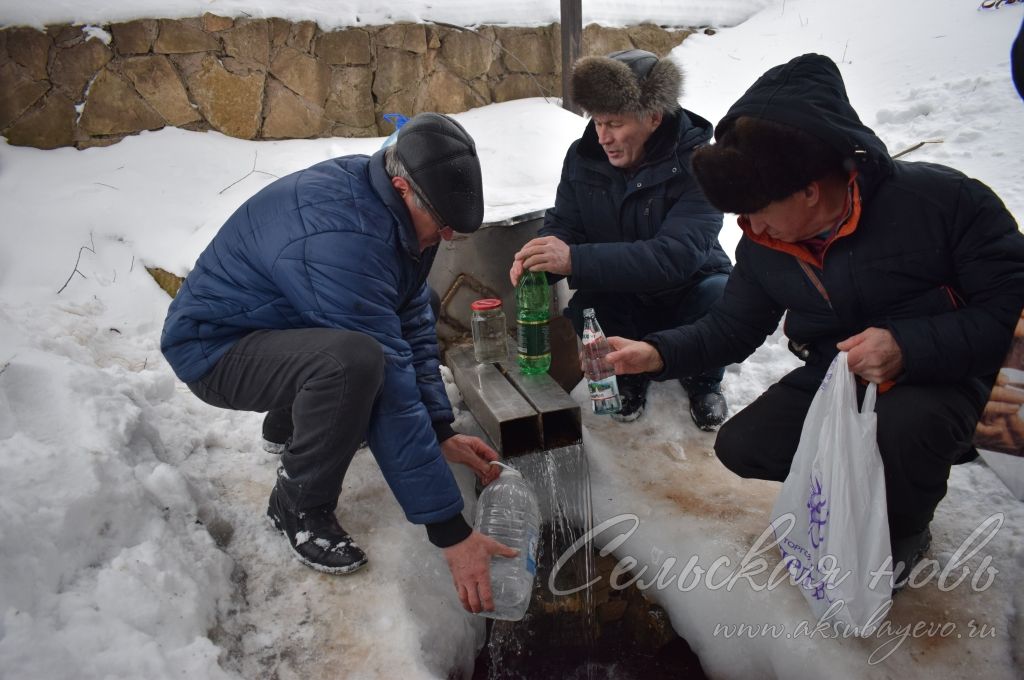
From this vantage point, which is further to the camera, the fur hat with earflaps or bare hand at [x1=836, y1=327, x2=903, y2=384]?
the fur hat with earflaps

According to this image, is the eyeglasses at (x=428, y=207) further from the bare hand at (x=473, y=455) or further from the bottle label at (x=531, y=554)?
the bottle label at (x=531, y=554)

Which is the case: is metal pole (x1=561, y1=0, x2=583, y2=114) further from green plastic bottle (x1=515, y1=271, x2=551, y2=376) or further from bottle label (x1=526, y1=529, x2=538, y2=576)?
bottle label (x1=526, y1=529, x2=538, y2=576)

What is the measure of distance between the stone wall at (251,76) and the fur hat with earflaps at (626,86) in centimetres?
325

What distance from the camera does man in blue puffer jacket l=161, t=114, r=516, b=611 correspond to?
1.83m

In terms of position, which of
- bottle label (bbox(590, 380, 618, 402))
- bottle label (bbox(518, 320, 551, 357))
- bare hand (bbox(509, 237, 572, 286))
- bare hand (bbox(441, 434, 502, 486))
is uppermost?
bare hand (bbox(509, 237, 572, 286))

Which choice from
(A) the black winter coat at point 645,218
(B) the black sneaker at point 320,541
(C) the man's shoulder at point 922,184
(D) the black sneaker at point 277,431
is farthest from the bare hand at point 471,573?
(C) the man's shoulder at point 922,184

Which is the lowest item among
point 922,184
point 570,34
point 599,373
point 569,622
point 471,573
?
point 569,622

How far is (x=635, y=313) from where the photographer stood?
10.2 ft

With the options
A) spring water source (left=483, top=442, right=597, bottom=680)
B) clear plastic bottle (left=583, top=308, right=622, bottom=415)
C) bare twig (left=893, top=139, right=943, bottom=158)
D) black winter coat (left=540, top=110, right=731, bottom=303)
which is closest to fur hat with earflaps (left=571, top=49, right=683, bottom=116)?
black winter coat (left=540, top=110, right=731, bottom=303)

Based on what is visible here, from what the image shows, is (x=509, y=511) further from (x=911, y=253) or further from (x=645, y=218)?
(x=911, y=253)

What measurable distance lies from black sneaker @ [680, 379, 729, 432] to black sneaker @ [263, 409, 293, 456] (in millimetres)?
1796

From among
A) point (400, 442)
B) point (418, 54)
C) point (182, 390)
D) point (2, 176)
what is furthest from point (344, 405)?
point (418, 54)

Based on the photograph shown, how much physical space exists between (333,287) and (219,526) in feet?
3.31

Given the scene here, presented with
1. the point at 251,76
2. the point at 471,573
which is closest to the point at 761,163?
the point at 471,573
